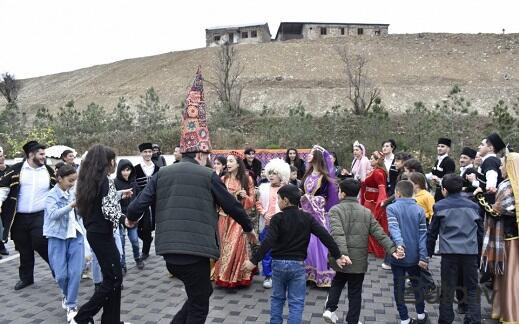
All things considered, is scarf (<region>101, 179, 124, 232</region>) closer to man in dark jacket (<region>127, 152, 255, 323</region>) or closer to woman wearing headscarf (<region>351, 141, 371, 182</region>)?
man in dark jacket (<region>127, 152, 255, 323</region>)

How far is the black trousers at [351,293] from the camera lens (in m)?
4.39

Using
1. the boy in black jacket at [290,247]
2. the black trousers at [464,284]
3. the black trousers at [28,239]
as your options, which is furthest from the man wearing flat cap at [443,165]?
the black trousers at [28,239]

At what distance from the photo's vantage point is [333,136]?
24000mm

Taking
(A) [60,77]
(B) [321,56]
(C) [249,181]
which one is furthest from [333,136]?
(A) [60,77]

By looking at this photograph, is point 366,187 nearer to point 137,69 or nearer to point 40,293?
point 40,293

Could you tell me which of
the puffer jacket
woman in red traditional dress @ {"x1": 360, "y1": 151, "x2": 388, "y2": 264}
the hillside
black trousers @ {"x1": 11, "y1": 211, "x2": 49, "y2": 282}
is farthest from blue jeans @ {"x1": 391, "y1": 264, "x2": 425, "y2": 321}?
the hillside

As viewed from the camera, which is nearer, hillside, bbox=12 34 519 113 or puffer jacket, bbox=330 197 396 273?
puffer jacket, bbox=330 197 396 273

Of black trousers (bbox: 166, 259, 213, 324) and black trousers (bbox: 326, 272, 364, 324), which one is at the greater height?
black trousers (bbox: 166, 259, 213, 324)

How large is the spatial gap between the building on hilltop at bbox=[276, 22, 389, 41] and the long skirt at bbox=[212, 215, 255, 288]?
212ft

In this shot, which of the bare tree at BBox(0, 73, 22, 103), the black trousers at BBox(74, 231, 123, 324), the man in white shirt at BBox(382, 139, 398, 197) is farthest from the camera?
the bare tree at BBox(0, 73, 22, 103)

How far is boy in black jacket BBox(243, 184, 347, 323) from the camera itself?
157 inches

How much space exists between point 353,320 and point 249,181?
2478 millimetres

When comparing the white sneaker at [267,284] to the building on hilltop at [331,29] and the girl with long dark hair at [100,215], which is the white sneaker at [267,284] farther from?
the building on hilltop at [331,29]

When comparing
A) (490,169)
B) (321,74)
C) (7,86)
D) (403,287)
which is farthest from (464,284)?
(7,86)
